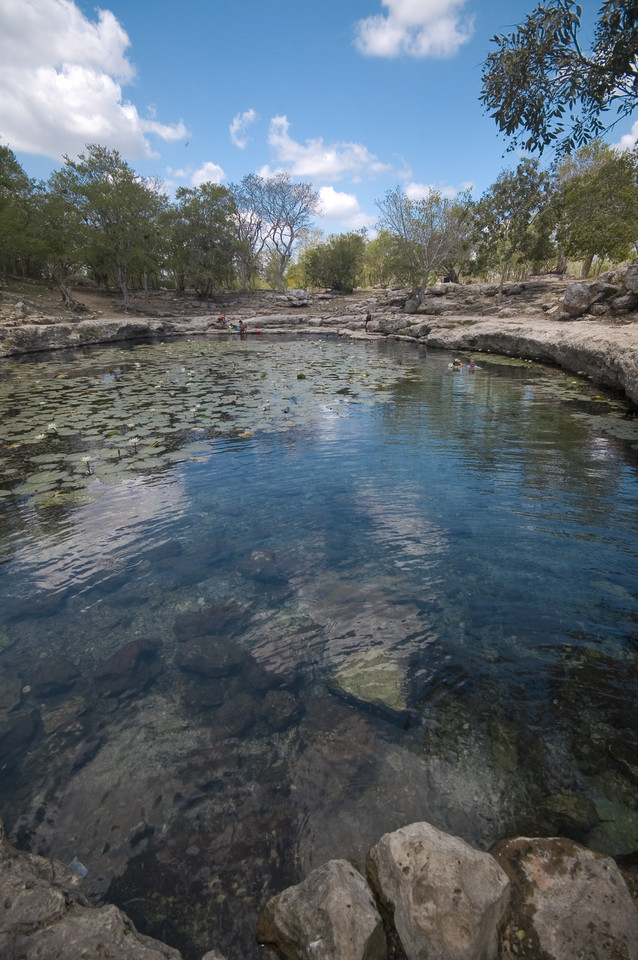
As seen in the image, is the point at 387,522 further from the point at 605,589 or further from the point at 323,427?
the point at 323,427

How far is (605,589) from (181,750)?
3.43 metres

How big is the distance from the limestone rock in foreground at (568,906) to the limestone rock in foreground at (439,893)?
9cm

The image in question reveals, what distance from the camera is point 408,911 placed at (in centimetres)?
136

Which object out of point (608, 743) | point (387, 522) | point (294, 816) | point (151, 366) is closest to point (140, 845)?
point (294, 816)

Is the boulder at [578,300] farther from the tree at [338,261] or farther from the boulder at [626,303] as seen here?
the tree at [338,261]

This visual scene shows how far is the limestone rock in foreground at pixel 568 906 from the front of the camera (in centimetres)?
133

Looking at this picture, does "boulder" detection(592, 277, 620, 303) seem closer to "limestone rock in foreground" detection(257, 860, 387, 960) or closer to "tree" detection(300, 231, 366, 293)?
"limestone rock in foreground" detection(257, 860, 387, 960)

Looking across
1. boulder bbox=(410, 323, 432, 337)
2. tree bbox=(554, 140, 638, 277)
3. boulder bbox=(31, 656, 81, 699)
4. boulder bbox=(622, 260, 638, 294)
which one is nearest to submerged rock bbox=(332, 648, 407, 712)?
boulder bbox=(31, 656, 81, 699)

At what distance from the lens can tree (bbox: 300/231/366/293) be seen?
1778 inches

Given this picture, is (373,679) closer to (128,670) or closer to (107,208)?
(128,670)

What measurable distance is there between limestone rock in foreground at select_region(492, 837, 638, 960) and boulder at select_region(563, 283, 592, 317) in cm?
2081

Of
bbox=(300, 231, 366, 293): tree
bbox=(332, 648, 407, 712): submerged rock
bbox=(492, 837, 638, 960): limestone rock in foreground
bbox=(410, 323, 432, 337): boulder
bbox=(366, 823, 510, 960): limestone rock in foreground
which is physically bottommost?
bbox=(332, 648, 407, 712): submerged rock

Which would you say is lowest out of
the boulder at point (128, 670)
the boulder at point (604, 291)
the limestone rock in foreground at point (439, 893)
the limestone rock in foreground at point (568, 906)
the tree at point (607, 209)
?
the boulder at point (128, 670)

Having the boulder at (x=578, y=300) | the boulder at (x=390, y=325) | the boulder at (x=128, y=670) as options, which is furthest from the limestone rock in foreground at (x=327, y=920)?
the boulder at (x=390, y=325)
